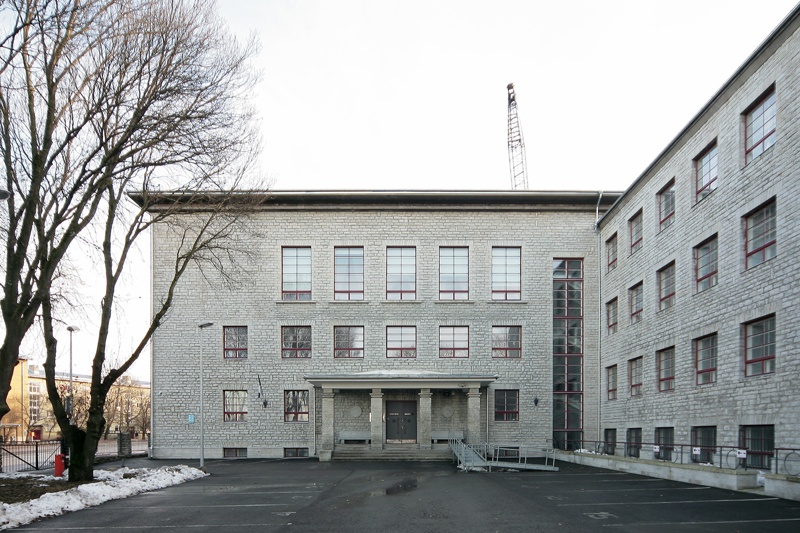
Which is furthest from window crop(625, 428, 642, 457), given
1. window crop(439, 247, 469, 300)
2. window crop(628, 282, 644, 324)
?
window crop(439, 247, 469, 300)

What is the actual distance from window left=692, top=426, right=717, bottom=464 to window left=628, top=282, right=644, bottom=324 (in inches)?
304

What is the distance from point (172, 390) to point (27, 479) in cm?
1494

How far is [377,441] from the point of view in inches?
1334

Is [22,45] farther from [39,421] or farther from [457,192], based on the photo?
[39,421]

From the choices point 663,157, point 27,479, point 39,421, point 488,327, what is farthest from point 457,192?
point 39,421

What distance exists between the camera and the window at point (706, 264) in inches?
907

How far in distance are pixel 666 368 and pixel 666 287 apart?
10.8 ft

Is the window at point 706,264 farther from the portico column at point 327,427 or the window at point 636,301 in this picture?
the portico column at point 327,427

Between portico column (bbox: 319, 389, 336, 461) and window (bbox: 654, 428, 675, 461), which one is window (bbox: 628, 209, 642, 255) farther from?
portico column (bbox: 319, 389, 336, 461)

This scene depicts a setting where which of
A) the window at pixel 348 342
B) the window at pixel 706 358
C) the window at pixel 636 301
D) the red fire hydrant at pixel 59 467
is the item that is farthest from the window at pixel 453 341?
the red fire hydrant at pixel 59 467

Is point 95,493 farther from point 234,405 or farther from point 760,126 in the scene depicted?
point 760,126

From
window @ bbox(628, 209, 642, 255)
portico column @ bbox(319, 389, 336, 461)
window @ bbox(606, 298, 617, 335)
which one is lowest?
portico column @ bbox(319, 389, 336, 461)

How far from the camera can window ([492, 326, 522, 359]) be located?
1447 inches

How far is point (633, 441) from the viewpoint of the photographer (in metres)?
30.3
